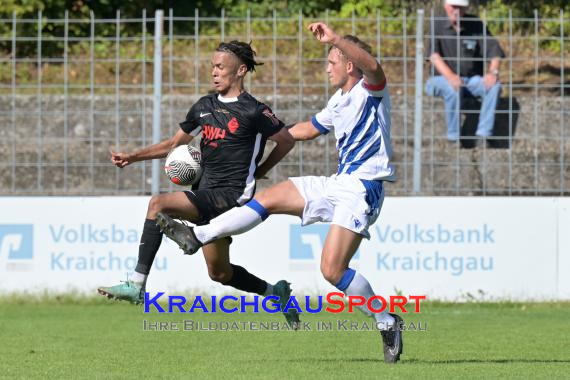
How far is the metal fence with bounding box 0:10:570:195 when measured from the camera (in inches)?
544

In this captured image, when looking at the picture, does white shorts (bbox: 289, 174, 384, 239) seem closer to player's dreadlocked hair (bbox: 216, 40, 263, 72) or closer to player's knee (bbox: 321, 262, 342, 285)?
player's knee (bbox: 321, 262, 342, 285)

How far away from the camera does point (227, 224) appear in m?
8.42


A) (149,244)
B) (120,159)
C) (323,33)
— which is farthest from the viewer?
(120,159)

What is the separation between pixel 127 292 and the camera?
8438 millimetres

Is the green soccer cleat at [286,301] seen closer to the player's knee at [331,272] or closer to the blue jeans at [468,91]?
the player's knee at [331,272]

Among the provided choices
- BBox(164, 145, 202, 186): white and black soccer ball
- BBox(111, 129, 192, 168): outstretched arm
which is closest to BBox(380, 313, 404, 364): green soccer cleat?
BBox(164, 145, 202, 186): white and black soccer ball

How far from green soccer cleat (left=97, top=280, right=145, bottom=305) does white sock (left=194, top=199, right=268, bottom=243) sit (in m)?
0.59

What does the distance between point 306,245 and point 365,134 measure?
5.06 meters

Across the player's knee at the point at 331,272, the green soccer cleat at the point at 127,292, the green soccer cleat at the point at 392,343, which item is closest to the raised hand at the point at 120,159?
the green soccer cleat at the point at 127,292

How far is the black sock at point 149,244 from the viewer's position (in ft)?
28.8

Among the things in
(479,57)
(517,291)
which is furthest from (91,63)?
(517,291)

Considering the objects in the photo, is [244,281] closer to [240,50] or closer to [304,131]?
[304,131]

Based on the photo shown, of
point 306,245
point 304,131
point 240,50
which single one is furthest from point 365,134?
point 306,245

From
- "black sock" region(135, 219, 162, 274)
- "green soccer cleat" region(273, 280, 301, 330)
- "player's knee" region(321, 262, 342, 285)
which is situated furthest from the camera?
"green soccer cleat" region(273, 280, 301, 330)
